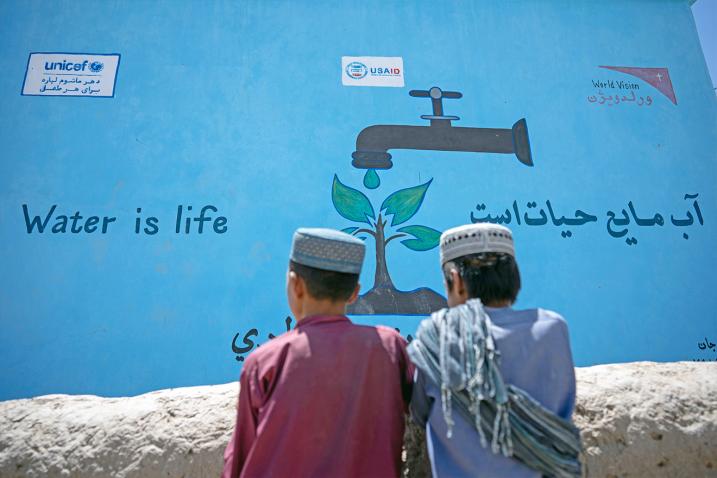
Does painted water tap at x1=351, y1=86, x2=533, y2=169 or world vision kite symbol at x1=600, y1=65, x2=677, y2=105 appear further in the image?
world vision kite symbol at x1=600, y1=65, x2=677, y2=105

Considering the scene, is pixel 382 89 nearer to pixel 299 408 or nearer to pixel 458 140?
pixel 458 140

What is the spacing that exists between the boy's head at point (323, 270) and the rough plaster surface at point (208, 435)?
0.42 meters

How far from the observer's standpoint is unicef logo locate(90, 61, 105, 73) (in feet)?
13.8

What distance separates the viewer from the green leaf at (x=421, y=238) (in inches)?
151

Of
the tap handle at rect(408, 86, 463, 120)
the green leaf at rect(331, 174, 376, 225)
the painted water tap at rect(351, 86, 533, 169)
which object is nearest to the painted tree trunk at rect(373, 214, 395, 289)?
the green leaf at rect(331, 174, 376, 225)

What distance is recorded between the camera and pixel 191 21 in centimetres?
450

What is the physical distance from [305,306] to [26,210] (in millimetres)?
3667

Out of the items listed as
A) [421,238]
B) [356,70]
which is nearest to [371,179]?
[421,238]

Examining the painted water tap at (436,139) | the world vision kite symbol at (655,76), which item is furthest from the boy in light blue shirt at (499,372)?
the world vision kite symbol at (655,76)

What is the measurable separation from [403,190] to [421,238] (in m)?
0.46

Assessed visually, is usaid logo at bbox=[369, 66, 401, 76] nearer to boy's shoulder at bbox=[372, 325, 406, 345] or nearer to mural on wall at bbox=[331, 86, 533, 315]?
mural on wall at bbox=[331, 86, 533, 315]

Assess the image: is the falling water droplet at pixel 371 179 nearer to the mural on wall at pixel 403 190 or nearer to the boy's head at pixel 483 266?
the mural on wall at pixel 403 190

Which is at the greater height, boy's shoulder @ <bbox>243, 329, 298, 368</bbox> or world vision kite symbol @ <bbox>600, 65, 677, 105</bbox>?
world vision kite symbol @ <bbox>600, 65, 677, 105</bbox>

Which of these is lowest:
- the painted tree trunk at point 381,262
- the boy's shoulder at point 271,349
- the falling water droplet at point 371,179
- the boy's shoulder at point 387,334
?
the boy's shoulder at point 271,349
